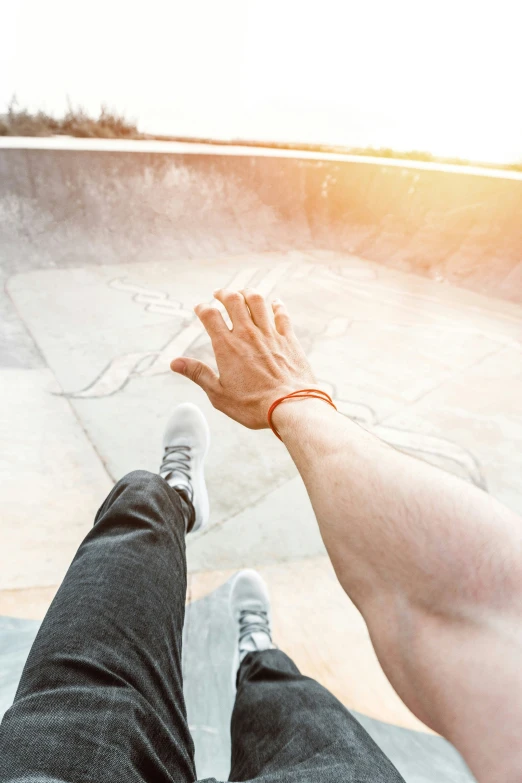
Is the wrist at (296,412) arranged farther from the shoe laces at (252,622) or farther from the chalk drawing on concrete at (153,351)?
the chalk drawing on concrete at (153,351)

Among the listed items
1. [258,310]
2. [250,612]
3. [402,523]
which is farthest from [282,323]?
[250,612]

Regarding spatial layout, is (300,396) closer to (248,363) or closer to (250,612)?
(248,363)

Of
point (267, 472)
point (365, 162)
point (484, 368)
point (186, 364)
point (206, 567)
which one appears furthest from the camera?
point (365, 162)

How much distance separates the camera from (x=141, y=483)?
1289 mm

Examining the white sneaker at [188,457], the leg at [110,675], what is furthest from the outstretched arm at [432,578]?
the white sneaker at [188,457]

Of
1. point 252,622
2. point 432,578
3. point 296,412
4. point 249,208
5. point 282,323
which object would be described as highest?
point 249,208

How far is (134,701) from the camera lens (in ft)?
2.65

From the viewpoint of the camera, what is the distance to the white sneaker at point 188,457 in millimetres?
1660

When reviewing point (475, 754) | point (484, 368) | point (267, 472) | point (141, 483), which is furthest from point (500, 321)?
point (475, 754)

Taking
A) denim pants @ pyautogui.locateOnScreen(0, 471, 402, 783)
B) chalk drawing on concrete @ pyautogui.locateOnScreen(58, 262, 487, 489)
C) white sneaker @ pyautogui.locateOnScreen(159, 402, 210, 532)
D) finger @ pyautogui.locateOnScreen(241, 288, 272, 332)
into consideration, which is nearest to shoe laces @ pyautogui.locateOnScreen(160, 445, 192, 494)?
white sneaker @ pyautogui.locateOnScreen(159, 402, 210, 532)

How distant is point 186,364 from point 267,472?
1177mm

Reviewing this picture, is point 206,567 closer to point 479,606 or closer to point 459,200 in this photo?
point 479,606

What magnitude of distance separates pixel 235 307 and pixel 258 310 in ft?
0.20

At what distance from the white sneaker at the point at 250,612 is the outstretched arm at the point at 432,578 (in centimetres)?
77
